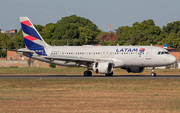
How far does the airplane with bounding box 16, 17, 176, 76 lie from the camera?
1591 inches

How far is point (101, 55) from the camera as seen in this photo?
141ft

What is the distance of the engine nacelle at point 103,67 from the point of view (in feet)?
130

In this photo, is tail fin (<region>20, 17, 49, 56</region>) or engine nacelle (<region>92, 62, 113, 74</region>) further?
tail fin (<region>20, 17, 49, 56</region>)

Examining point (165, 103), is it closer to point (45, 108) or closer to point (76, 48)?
point (45, 108)

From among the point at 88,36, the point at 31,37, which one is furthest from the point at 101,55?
the point at 88,36

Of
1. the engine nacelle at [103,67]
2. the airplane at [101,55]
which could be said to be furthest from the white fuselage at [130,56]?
the engine nacelle at [103,67]

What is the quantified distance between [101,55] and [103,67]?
365cm

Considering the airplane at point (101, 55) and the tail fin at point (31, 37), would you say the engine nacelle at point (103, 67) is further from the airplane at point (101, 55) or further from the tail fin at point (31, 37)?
the tail fin at point (31, 37)

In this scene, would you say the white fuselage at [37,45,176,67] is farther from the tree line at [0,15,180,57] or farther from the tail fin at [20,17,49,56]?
the tree line at [0,15,180,57]

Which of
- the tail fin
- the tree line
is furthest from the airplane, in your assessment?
the tree line

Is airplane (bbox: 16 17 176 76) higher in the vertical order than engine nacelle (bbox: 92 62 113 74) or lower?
higher

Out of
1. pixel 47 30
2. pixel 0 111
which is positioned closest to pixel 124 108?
pixel 0 111

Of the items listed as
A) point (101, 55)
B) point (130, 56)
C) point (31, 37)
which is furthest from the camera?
point (31, 37)

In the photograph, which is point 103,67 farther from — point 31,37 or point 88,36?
point 88,36
